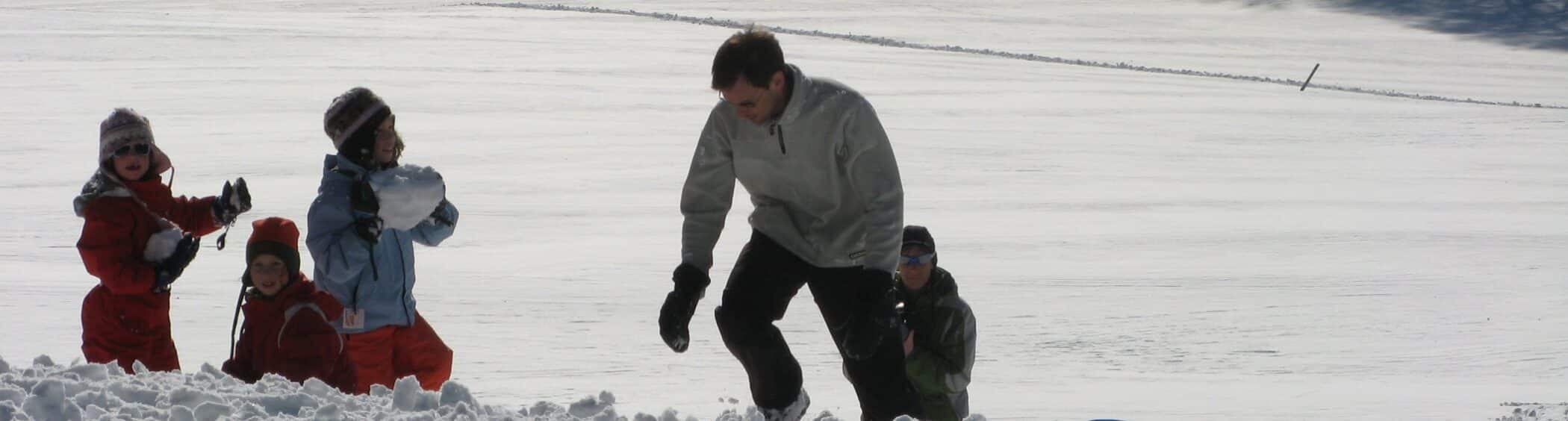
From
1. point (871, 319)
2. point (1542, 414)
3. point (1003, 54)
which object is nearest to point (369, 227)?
point (871, 319)

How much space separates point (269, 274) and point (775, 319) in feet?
3.67

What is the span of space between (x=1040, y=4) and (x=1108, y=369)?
1161 inches

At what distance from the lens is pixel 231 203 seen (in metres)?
3.91

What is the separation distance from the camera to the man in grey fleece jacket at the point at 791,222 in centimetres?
325

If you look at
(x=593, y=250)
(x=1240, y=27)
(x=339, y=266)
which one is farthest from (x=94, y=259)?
(x=1240, y=27)

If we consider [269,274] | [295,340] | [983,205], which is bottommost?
[983,205]

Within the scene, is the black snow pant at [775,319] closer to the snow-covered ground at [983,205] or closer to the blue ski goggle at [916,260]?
the blue ski goggle at [916,260]

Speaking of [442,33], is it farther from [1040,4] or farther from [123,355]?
[123,355]

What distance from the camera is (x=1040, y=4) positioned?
115ft

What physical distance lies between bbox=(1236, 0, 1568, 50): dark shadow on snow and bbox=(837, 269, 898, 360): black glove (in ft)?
98.3

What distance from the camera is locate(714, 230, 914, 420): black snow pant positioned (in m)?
3.44

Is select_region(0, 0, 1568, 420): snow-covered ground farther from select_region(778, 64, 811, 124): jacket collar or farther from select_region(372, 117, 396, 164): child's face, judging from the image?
select_region(778, 64, 811, 124): jacket collar

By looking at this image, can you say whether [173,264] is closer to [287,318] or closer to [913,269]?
[287,318]

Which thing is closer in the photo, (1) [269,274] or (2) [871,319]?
(2) [871,319]
